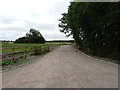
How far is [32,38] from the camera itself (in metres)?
115

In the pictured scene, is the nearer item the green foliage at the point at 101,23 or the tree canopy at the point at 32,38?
the green foliage at the point at 101,23

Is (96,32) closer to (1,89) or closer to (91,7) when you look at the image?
(91,7)

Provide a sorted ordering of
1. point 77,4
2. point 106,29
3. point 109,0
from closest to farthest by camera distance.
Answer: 1. point 109,0
2. point 106,29
3. point 77,4

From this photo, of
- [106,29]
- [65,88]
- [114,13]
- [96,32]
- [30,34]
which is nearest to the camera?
[65,88]

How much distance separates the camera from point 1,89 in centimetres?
475

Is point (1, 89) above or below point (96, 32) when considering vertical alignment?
below

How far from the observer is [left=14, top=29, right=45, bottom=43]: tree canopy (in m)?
113

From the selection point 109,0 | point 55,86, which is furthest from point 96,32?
point 55,86

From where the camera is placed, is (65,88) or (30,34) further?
(30,34)

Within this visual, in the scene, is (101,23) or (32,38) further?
(32,38)

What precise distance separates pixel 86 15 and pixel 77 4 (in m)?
1.69

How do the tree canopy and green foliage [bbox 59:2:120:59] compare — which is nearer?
green foliage [bbox 59:2:120:59]

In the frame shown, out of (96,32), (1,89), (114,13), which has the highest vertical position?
(114,13)

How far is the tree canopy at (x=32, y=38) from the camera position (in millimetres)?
112662
